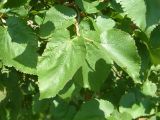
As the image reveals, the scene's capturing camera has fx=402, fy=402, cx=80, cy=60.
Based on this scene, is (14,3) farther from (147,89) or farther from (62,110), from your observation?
(147,89)

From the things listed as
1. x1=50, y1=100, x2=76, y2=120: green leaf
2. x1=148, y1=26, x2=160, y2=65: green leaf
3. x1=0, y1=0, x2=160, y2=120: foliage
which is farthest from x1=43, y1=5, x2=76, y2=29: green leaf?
x1=50, y1=100, x2=76, y2=120: green leaf

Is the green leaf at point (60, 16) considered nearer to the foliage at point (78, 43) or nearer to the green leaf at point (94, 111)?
the foliage at point (78, 43)

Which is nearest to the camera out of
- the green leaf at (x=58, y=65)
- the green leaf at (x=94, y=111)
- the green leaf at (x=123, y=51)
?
the green leaf at (x=58, y=65)

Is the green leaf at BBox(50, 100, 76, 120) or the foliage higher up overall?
the foliage

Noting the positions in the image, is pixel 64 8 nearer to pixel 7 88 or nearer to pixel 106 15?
pixel 106 15

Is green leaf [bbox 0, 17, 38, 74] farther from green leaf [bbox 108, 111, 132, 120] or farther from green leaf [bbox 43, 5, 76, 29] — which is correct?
green leaf [bbox 108, 111, 132, 120]

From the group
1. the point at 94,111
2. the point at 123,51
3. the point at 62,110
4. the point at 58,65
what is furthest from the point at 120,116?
the point at 58,65

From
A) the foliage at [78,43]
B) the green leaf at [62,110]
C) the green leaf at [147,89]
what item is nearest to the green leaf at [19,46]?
the foliage at [78,43]
